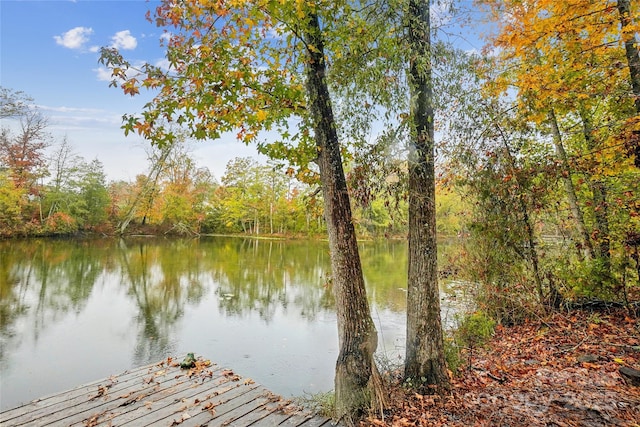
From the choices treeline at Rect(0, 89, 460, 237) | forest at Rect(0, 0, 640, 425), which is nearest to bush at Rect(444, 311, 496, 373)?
forest at Rect(0, 0, 640, 425)

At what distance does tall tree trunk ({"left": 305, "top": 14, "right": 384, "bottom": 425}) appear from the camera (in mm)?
2812

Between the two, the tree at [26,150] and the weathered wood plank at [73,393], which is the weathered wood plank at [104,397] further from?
the tree at [26,150]

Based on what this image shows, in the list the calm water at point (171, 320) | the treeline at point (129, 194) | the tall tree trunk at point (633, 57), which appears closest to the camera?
the tall tree trunk at point (633, 57)

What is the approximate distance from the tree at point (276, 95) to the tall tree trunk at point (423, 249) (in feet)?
1.71

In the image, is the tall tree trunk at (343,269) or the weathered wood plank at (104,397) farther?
the weathered wood plank at (104,397)

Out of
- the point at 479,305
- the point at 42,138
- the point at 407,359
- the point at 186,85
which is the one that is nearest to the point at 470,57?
the point at 186,85

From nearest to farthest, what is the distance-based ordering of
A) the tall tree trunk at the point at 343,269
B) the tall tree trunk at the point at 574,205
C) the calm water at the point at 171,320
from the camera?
1. the tall tree trunk at the point at 343,269
2. the tall tree trunk at the point at 574,205
3. the calm water at the point at 171,320

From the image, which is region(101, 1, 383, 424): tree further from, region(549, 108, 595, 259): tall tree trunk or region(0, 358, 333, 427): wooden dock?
region(549, 108, 595, 259): tall tree trunk

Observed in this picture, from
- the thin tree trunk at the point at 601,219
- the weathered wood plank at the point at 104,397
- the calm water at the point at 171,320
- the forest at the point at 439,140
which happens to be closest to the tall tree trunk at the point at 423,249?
the forest at the point at 439,140

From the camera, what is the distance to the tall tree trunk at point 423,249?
3072 mm

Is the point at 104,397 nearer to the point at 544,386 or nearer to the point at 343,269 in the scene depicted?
the point at 343,269

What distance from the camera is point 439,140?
157 inches

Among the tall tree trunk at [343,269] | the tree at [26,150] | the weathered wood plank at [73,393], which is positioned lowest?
the weathered wood plank at [73,393]

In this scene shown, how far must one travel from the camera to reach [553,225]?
5.11 metres
